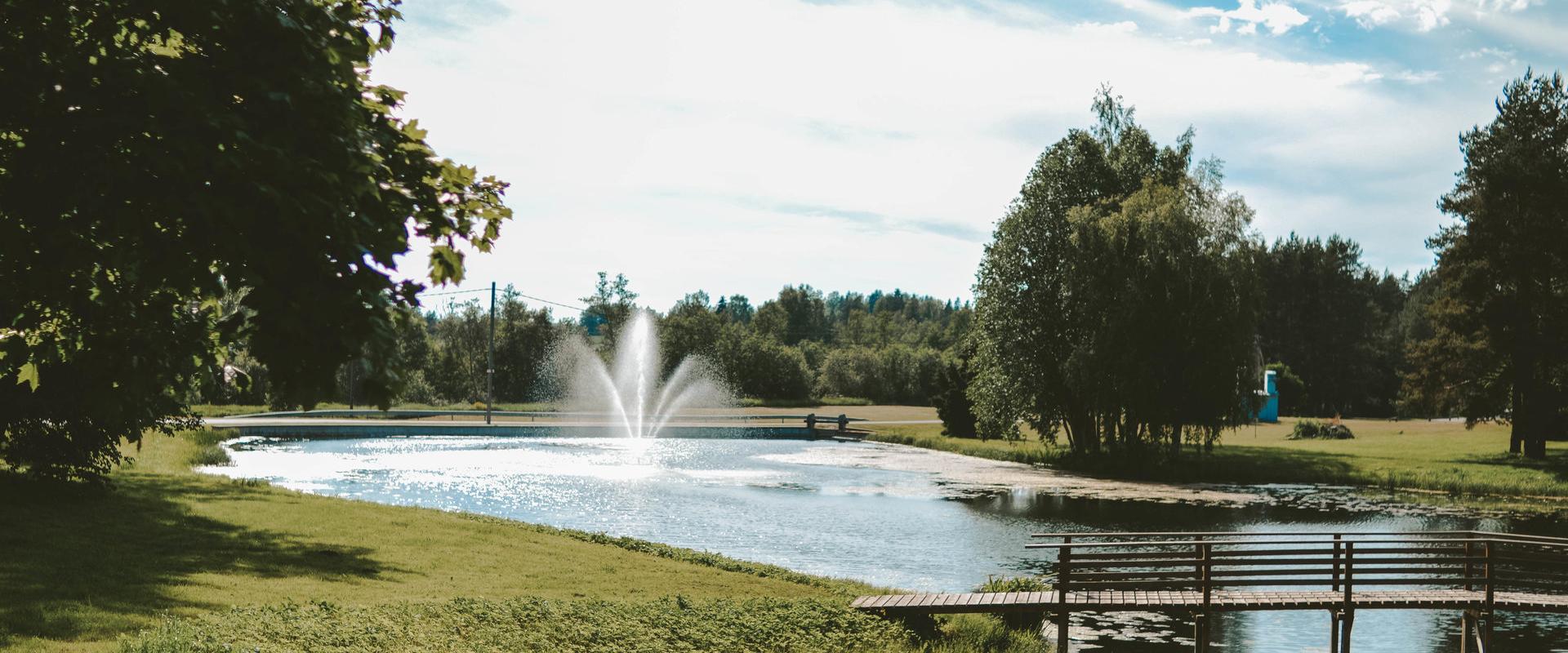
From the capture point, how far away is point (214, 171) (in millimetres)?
6723

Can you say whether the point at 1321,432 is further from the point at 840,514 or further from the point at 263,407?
the point at 263,407

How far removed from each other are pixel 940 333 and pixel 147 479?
A: 14687 centimetres

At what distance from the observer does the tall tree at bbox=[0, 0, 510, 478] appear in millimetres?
6789

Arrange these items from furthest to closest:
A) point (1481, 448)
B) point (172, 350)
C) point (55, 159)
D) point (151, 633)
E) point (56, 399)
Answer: point (1481, 448), point (56, 399), point (151, 633), point (172, 350), point (55, 159)

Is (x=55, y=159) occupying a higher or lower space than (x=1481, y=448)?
higher

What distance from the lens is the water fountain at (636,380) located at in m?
97.9

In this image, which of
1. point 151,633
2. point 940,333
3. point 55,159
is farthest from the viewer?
point 940,333

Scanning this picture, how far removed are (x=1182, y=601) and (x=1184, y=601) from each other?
0.04 metres

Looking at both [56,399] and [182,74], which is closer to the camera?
[182,74]

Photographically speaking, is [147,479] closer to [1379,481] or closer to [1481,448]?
[1379,481]

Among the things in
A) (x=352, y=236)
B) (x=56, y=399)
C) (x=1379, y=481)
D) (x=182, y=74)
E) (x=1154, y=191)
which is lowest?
(x=1379, y=481)

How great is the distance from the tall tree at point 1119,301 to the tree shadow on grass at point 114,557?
110ft

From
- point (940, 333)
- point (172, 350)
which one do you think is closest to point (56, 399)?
point (172, 350)

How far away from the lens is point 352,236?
23.2ft
